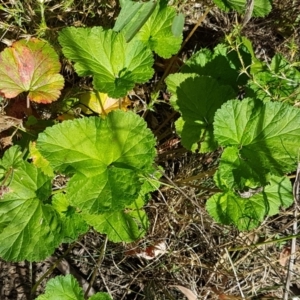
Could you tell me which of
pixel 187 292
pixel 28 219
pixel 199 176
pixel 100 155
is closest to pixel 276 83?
pixel 199 176

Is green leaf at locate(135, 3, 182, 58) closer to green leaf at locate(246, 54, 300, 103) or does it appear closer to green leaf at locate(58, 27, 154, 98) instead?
green leaf at locate(58, 27, 154, 98)

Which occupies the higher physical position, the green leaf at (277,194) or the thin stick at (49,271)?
the green leaf at (277,194)

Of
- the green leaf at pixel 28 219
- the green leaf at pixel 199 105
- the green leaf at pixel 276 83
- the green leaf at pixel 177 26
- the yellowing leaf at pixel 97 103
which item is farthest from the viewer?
the yellowing leaf at pixel 97 103

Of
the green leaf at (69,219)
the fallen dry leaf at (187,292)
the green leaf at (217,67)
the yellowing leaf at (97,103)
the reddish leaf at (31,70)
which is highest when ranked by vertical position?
the reddish leaf at (31,70)

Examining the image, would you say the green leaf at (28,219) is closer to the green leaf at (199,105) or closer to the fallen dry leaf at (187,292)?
the green leaf at (199,105)

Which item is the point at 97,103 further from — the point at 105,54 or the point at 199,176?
the point at 199,176

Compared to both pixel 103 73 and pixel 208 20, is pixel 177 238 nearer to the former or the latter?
pixel 103 73

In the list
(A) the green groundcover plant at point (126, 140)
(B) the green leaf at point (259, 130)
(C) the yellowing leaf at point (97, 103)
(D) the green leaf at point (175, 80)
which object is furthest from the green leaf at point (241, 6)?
(C) the yellowing leaf at point (97, 103)
